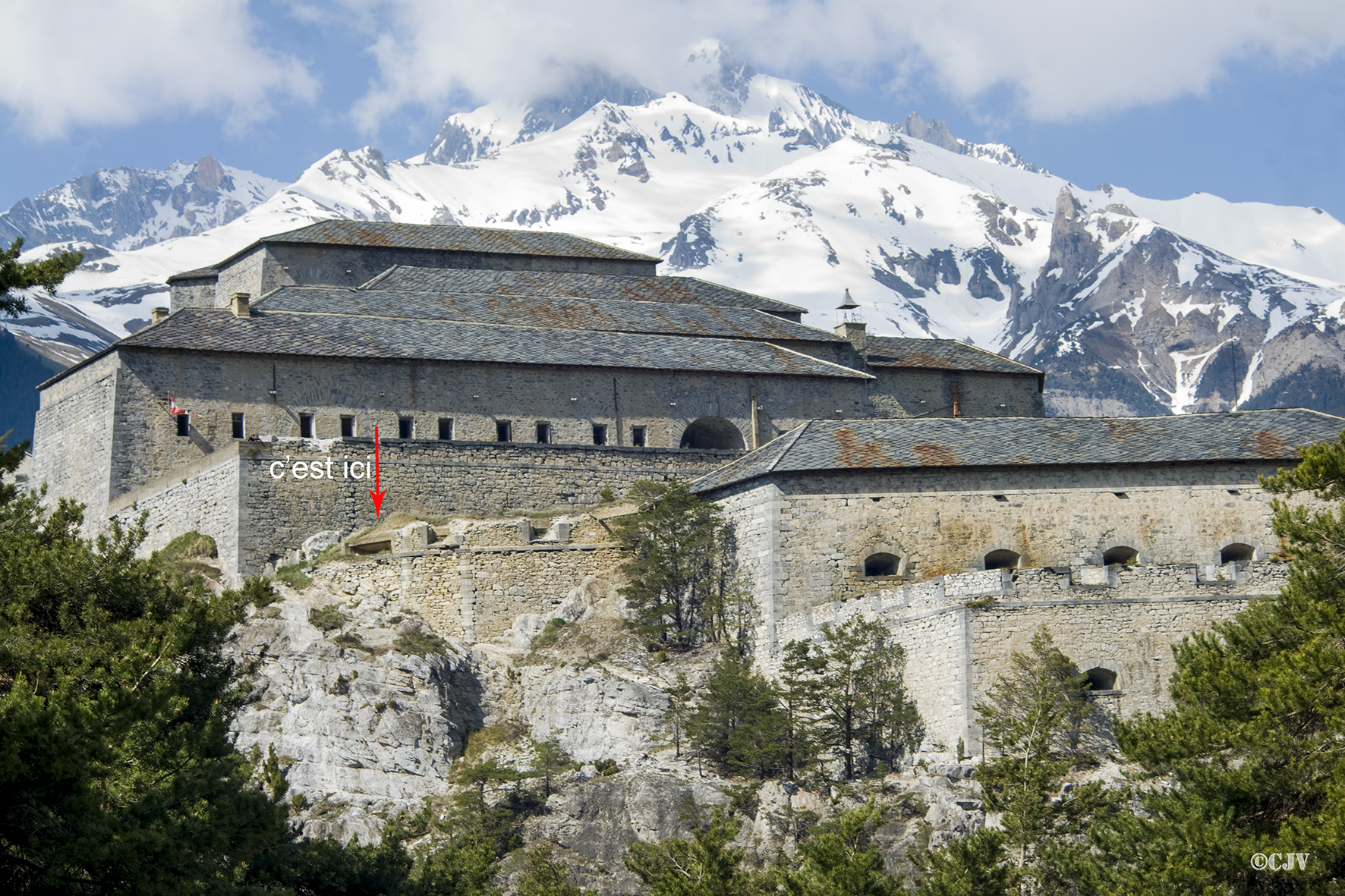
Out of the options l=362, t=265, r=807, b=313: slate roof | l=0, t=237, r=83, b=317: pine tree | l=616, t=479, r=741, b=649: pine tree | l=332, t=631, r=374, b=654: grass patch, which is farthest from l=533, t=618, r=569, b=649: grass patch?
l=0, t=237, r=83, b=317: pine tree

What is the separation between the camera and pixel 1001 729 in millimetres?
34125

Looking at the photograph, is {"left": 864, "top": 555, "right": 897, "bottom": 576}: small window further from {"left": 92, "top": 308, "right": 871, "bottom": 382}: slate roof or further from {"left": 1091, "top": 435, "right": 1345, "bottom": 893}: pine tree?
{"left": 92, "top": 308, "right": 871, "bottom": 382}: slate roof

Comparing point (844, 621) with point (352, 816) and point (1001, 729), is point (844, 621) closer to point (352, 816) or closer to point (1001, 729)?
point (1001, 729)

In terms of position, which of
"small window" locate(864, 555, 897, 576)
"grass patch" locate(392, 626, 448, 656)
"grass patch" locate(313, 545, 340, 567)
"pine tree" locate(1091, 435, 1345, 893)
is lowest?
"pine tree" locate(1091, 435, 1345, 893)

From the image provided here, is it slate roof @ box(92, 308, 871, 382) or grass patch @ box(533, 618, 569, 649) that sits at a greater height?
slate roof @ box(92, 308, 871, 382)

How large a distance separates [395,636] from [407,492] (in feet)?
24.9

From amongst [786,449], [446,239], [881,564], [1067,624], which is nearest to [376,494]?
[786,449]

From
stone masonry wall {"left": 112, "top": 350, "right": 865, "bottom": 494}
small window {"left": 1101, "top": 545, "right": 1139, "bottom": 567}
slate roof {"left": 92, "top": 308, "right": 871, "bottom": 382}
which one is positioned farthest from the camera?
slate roof {"left": 92, "top": 308, "right": 871, "bottom": 382}

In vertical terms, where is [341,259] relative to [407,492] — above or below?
above

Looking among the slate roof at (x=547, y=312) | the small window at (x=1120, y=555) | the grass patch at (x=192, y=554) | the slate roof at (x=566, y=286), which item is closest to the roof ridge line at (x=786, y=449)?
the small window at (x=1120, y=555)

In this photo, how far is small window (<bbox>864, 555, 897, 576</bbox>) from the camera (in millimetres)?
41219

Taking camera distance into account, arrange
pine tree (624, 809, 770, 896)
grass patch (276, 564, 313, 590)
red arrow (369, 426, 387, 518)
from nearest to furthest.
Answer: pine tree (624, 809, 770, 896)
grass patch (276, 564, 313, 590)
red arrow (369, 426, 387, 518)

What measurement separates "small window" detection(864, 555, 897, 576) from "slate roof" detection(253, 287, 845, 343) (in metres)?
19.0

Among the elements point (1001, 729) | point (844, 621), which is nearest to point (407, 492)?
point (844, 621)
